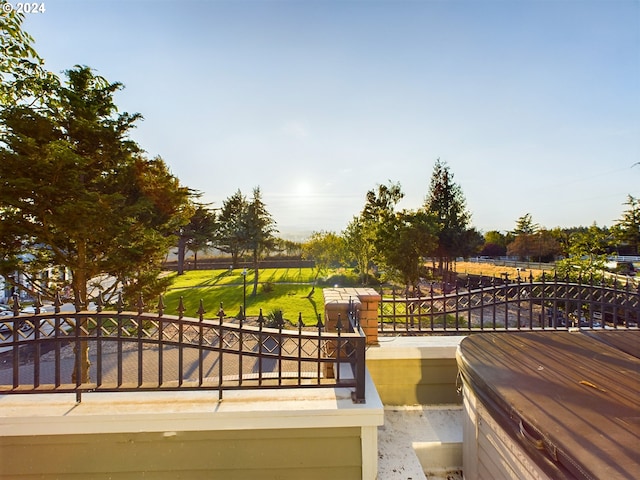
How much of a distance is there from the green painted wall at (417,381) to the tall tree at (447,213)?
18754mm

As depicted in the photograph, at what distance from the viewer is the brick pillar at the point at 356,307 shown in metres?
3.44

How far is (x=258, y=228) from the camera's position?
2375 cm

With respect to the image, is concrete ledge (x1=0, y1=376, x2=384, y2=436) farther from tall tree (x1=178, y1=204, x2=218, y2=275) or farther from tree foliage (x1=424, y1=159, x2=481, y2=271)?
tall tree (x1=178, y1=204, x2=218, y2=275)

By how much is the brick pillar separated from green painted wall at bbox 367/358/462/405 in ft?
1.27

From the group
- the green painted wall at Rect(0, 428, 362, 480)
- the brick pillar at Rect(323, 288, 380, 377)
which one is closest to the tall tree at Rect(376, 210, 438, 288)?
the brick pillar at Rect(323, 288, 380, 377)

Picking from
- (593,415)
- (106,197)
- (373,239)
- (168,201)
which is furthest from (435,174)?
(593,415)

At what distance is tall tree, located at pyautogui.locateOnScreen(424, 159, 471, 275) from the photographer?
2183 centimetres

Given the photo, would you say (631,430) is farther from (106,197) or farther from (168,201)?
(168,201)

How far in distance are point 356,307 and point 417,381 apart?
1.40 meters

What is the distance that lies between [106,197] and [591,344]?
9839 millimetres

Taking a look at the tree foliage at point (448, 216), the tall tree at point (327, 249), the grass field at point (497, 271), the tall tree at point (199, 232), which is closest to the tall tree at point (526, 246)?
the grass field at point (497, 271)

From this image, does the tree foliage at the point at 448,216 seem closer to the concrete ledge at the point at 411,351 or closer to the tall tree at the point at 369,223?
A: the tall tree at the point at 369,223

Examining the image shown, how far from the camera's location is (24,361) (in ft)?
31.0

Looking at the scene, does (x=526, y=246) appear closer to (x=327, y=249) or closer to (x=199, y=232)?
(x=327, y=249)
